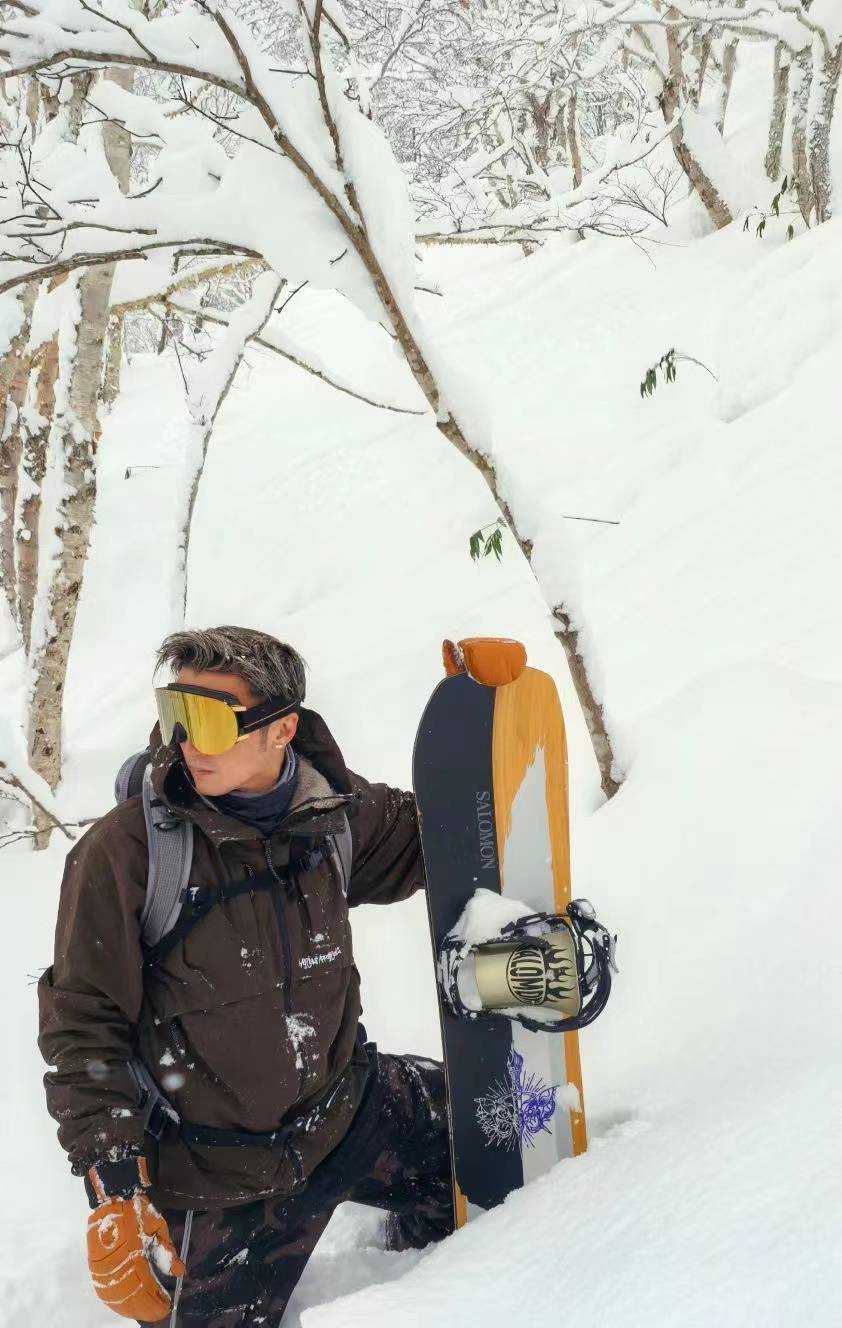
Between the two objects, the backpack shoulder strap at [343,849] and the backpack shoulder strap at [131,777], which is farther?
the backpack shoulder strap at [343,849]

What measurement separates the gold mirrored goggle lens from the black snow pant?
3.22ft

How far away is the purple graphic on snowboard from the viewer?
2.15 meters

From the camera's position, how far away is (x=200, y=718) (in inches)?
71.1

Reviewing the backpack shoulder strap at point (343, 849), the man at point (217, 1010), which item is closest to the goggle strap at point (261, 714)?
the man at point (217, 1010)

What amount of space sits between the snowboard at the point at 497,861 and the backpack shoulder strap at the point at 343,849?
21 cm

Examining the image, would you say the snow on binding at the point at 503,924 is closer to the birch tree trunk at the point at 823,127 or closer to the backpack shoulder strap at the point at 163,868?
the backpack shoulder strap at the point at 163,868

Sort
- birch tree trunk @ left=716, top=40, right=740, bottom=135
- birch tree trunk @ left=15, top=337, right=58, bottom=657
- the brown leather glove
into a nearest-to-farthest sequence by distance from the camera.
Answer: the brown leather glove → birch tree trunk @ left=15, top=337, right=58, bottom=657 → birch tree trunk @ left=716, top=40, right=740, bottom=135

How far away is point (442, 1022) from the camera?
219 centimetres

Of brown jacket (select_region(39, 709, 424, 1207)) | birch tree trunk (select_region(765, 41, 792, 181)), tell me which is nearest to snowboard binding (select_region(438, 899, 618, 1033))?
brown jacket (select_region(39, 709, 424, 1207))

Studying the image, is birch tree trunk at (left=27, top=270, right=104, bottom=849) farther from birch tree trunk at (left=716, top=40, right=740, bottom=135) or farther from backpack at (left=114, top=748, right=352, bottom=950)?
birch tree trunk at (left=716, top=40, right=740, bottom=135)

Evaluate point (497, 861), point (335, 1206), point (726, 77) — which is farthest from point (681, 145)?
point (335, 1206)

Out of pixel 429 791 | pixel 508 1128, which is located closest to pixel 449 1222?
pixel 508 1128

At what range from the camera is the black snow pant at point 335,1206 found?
1874 millimetres

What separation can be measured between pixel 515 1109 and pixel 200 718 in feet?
4.05
